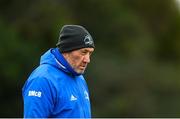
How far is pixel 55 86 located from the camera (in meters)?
6.00

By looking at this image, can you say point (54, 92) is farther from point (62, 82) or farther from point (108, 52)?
point (108, 52)

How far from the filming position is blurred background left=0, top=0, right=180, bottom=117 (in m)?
20.2

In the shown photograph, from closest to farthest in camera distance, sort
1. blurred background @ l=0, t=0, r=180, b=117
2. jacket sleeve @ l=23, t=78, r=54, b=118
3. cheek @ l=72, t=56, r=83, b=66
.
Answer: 1. jacket sleeve @ l=23, t=78, r=54, b=118
2. cheek @ l=72, t=56, r=83, b=66
3. blurred background @ l=0, t=0, r=180, b=117

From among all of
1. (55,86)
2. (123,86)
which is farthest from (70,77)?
(123,86)

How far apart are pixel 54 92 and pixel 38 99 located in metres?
0.16

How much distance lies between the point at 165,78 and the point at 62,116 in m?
19.8

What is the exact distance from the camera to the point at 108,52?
24.4m

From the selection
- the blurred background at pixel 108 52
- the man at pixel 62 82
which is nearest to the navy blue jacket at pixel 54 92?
the man at pixel 62 82

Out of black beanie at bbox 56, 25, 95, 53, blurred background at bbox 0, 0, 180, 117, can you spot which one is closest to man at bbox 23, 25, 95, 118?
black beanie at bbox 56, 25, 95, 53

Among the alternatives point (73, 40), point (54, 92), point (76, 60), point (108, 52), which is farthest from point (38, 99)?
point (108, 52)

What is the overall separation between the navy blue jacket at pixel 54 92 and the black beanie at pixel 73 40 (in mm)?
83

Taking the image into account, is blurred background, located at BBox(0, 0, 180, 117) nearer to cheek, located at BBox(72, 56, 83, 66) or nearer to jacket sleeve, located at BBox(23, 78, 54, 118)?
cheek, located at BBox(72, 56, 83, 66)

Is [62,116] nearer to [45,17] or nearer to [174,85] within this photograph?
[45,17]

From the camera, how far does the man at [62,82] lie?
5902mm
